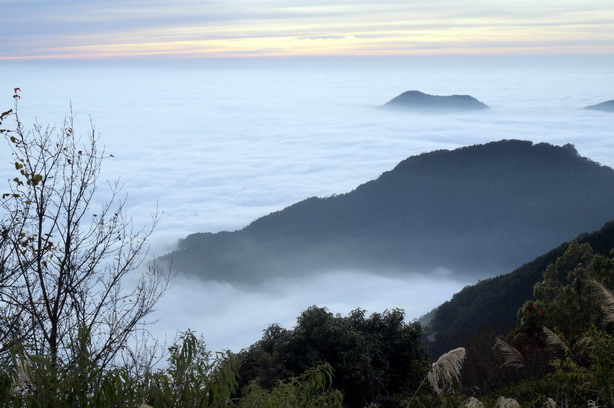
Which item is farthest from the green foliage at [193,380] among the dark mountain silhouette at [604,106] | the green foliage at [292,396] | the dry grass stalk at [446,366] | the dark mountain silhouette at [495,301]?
the dark mountain silhouette at [604,106]

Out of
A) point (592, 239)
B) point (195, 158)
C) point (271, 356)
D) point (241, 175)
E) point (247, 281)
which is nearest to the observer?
point (271, 356)

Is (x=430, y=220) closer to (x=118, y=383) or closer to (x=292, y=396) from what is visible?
(x=292, y=396)

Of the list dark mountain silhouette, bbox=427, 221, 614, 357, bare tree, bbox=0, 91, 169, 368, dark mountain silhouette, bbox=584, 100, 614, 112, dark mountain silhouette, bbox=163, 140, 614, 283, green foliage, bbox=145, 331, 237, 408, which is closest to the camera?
green foliage, bbox=145, 331, 237, 408

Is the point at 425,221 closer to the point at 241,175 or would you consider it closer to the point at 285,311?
the point at 285,311

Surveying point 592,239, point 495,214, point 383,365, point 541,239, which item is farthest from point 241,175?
point 383,365


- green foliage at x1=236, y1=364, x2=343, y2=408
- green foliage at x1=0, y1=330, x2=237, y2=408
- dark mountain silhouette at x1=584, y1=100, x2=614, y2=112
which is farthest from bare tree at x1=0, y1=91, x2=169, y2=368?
dark mountain silhouette at x1=584, y1=100, x2=614, y2=112

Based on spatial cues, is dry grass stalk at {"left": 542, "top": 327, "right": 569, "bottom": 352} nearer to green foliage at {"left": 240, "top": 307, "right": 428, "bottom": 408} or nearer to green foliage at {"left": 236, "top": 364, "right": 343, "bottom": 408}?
green foliage at {"left": 236, "top": 364, "right": 343, "bottom": 408}
